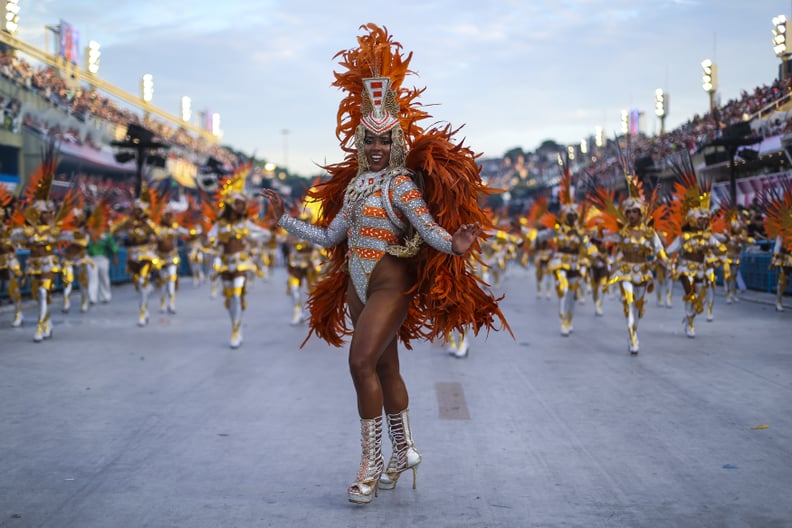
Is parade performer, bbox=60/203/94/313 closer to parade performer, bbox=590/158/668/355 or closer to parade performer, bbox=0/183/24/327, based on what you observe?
parade performer, bbox=0/183/24/327

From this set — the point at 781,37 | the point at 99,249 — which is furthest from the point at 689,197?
the point at 781,37

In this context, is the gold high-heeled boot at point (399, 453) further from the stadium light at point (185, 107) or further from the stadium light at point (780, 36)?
the stadium light at point (185, 107)

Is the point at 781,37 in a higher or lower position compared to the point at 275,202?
higher

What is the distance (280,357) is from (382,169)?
21.2 feet

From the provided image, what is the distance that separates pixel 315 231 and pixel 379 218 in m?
0.60

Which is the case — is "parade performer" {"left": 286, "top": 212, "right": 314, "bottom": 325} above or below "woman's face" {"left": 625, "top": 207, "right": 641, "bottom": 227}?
below

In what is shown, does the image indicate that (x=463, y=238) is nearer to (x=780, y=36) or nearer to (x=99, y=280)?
(x=99, y=280)

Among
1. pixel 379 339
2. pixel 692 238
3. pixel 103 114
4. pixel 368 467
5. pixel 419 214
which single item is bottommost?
pixel 368 467

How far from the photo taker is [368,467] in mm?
5160

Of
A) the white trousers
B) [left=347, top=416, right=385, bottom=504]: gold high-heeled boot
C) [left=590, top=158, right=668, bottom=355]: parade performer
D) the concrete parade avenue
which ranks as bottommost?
the concrete parade avenue

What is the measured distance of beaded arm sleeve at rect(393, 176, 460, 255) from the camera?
525cm

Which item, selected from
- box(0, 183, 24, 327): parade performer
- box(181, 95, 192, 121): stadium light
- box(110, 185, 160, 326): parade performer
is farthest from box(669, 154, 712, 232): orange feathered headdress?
box(181, 95, 192, 121): stadium light

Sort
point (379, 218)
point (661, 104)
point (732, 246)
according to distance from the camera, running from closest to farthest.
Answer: point (379, 218) < point (732, 246) < point (661, 104)

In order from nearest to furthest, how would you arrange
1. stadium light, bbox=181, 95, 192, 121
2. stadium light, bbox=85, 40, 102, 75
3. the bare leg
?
the bare leg < stadium light, bbox=85, 40, 102, 75 < stadium light, bbox=181, 95, 192, 121
